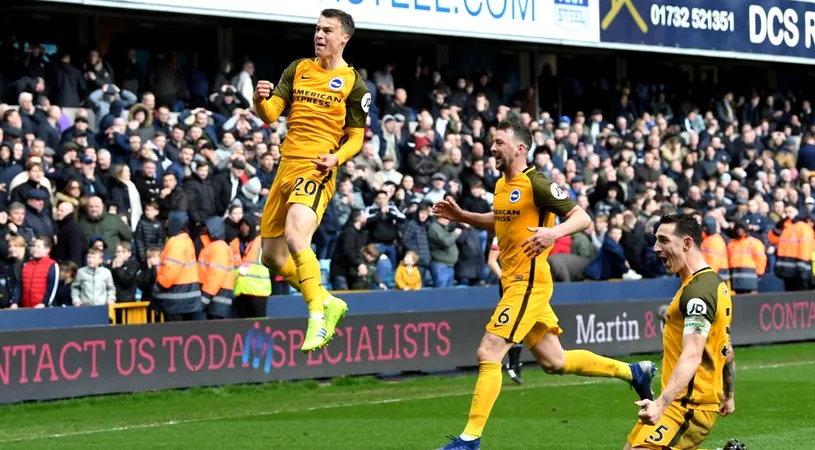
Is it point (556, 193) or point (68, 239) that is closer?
point (556, 193)

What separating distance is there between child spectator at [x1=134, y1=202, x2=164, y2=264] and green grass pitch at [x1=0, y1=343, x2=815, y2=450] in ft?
5.77

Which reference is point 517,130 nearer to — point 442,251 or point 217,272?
point 217,272

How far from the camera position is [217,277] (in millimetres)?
18000

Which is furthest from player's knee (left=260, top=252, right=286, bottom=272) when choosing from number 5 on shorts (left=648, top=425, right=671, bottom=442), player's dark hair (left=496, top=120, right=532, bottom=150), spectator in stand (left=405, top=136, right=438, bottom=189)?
spectator in stand (left=405, top=136, right=438, bottom=189)

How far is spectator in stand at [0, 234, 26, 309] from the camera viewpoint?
16719 mm

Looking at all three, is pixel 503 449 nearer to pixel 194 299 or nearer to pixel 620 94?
pixel 194 299

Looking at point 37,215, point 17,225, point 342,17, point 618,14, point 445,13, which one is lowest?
point 17,225

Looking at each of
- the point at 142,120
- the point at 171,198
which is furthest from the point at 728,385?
the point at 142,120

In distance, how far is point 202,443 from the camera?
1290cm

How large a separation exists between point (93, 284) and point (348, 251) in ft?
13.3

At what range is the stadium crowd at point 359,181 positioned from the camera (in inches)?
693

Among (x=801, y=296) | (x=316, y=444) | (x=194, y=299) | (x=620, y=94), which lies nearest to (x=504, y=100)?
(x=620, y=94)

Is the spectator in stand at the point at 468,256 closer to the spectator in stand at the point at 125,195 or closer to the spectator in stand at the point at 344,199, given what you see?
the spectator in stand at the point at 344,199

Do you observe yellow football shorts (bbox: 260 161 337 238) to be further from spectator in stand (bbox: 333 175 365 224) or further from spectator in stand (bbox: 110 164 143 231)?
spectator in stand (bbox: 333 175 365 224)
